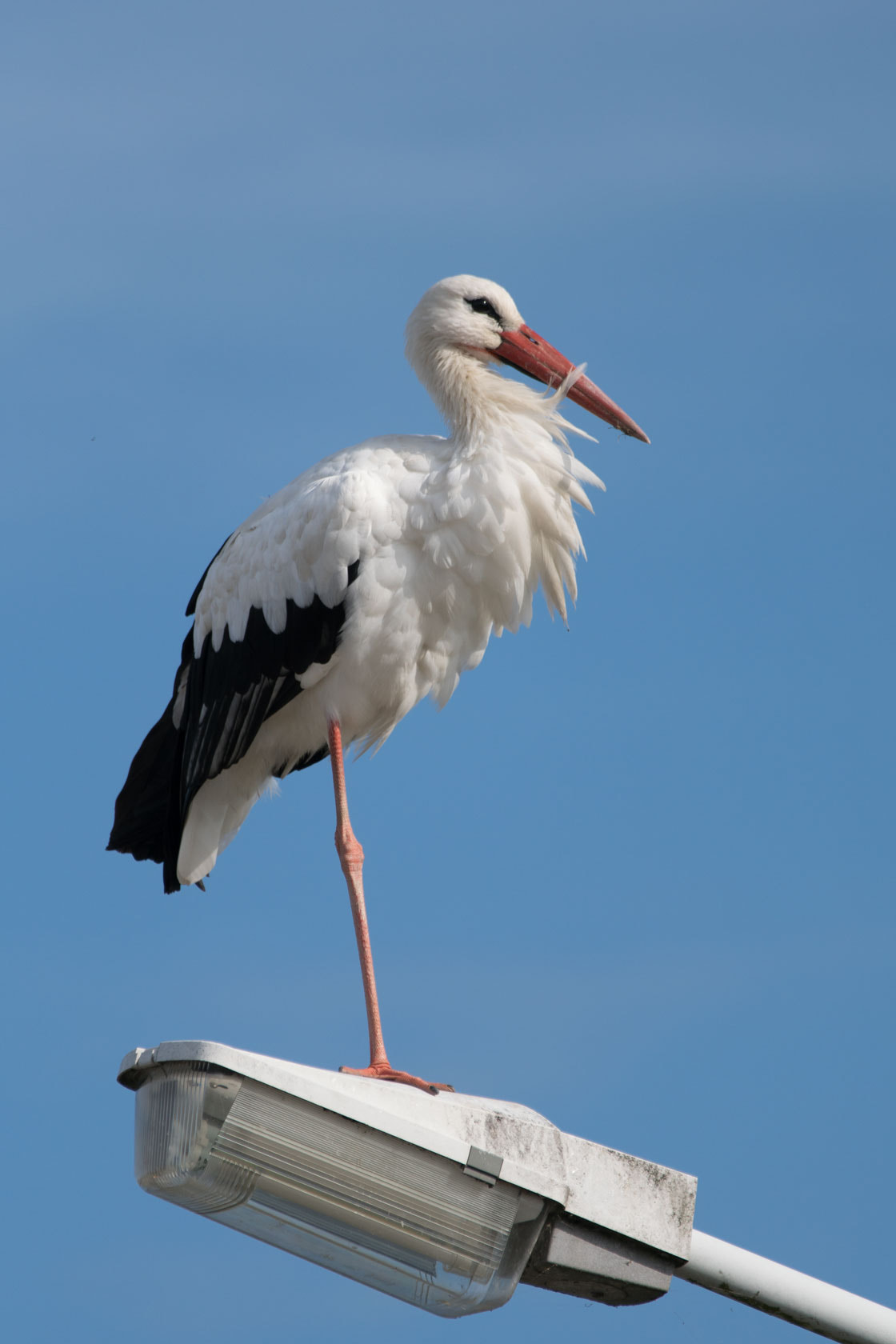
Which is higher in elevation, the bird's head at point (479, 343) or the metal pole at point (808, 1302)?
the bird's head at point (479, 343)

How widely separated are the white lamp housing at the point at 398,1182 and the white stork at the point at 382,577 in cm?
244

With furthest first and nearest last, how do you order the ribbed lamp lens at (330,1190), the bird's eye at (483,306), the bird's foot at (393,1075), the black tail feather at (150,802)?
the black tail feather at (150,802), the bird's eye at (483,306), the bird's foot at (393,1075), the ribbed lamp lens at (330,1190)

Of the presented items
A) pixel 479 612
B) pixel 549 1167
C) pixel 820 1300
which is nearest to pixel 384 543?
pixel 479 612

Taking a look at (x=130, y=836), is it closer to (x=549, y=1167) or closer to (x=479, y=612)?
(x=479, y=612)

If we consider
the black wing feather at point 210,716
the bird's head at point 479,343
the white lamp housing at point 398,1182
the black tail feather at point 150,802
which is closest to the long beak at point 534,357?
the bird's head at point 479,343

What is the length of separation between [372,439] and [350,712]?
1.18 meters

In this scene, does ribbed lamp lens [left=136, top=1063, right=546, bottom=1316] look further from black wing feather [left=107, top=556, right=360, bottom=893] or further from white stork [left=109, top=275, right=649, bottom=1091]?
black wing feather [left=107, top=556, right=360, bottom=893]

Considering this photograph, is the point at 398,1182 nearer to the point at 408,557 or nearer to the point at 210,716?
the point at 408,557

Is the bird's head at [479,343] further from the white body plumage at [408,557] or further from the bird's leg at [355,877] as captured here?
the bird's leg at [355,877]

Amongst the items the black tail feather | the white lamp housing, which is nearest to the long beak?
the black tail feather

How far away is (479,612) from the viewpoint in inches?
290

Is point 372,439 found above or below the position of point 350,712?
above

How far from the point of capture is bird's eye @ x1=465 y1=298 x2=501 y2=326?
25.3ft

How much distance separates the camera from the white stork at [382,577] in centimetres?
698
